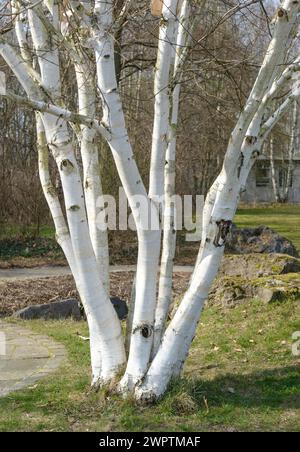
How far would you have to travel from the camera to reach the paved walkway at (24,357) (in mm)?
6449

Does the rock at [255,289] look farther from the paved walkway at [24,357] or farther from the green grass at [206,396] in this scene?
the paved walkway at [24,357]

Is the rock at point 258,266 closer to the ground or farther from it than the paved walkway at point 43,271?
farther from it

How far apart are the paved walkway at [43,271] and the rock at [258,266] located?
571cm

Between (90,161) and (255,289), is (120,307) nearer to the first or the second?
(255,289)

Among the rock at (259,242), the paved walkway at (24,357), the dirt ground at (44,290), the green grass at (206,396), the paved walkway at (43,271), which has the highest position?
the rock at (259,242)

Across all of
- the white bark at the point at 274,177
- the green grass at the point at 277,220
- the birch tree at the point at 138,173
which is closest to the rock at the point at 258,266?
the birch tree at the point at 138,173

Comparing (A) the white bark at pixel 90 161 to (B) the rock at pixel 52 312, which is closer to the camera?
(A) the white bark at pixel 90 161

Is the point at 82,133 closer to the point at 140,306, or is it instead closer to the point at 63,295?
the point at 140,306

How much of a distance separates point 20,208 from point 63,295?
7.80 metres

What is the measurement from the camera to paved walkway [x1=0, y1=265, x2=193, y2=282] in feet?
48.7

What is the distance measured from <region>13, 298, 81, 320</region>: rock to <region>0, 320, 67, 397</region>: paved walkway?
2.68 ft

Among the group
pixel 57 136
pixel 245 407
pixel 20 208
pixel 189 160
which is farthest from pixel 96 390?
pixel 189 160

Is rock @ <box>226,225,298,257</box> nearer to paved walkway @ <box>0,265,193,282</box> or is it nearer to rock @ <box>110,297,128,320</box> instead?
paved walkway @ <box>0,265,193,282</box>

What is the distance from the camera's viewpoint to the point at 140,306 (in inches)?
210
